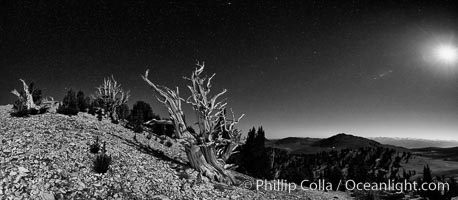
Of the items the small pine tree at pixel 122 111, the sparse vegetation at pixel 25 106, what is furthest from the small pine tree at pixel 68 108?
the small pine tree at pixel 122 111

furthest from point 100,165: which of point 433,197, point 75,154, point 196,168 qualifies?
point 433,197

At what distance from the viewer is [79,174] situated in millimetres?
8398

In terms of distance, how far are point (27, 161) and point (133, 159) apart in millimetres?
4023

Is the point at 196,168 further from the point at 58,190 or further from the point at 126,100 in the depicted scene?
the point at 126,100

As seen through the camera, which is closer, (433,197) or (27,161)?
(27,161)

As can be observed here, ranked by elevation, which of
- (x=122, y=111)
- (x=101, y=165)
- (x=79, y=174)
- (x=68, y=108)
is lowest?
(x=79, y=174)

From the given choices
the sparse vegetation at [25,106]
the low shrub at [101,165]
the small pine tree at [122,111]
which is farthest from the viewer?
the small pine tree at [122,111]

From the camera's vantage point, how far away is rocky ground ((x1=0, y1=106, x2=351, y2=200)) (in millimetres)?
7280

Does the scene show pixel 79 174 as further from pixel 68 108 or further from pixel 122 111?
pixel 122 111

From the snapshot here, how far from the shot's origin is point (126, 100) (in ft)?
103

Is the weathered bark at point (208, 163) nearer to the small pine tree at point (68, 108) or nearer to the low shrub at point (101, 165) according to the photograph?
the low shrub at point (101, 165)

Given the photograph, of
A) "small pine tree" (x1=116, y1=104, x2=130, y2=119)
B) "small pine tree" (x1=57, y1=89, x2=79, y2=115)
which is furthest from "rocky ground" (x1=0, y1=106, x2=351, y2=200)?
"small pine tree" (x1=116, y1=104, x2=130, y2=119)

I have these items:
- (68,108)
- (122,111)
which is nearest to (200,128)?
(68,108)

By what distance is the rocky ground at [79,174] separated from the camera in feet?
23.9
